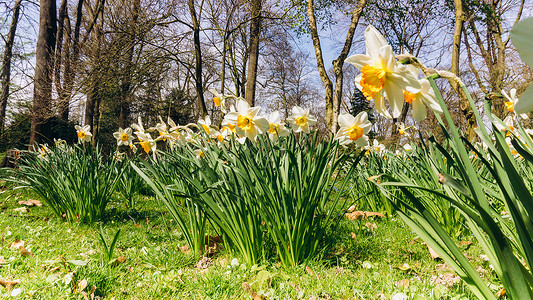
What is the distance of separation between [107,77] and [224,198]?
6355 mm

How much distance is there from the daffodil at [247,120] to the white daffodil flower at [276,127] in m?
0.19

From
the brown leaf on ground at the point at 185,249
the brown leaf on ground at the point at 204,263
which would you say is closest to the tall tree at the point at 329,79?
the brown leaf on ground at the point at 185,249

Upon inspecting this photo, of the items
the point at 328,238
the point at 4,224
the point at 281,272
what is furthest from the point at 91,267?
the point at 4,224

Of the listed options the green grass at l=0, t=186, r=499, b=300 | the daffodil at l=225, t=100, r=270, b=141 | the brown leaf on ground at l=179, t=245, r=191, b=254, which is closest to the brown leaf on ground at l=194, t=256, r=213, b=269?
the green grass at l=0, t=186, r=499, b=300

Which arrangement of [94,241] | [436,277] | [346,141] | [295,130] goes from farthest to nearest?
1. [94,241]
2. [295,130]
3. [346,141]
4. [436,277]

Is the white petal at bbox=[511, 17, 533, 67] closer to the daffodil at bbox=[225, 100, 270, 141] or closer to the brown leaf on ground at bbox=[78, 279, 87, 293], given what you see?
the daffodil at bbox=[225, 100, 270, 141]

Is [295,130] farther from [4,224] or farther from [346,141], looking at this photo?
[4,224]

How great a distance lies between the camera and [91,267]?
1.60 m

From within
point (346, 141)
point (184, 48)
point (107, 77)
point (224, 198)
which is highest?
point (184, 48)

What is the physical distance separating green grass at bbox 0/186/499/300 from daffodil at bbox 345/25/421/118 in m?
0.95

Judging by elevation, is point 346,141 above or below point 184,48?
below

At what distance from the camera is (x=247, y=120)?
1812mm

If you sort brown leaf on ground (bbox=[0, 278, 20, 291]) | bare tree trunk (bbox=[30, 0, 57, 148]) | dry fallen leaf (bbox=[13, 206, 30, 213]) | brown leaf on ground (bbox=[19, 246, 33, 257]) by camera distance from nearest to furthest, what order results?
brown leaf on ground (bbox=[0, 278, 20, 291]), brown leaf on ground (bbox=[19, 246, 33, 257]), dry fallen leaf (bbox=[13, 206, 30, 213]), bare tree trunk (bbox=[30, 0, 57, 148])

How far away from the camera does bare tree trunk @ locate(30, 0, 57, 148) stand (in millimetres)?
6629
